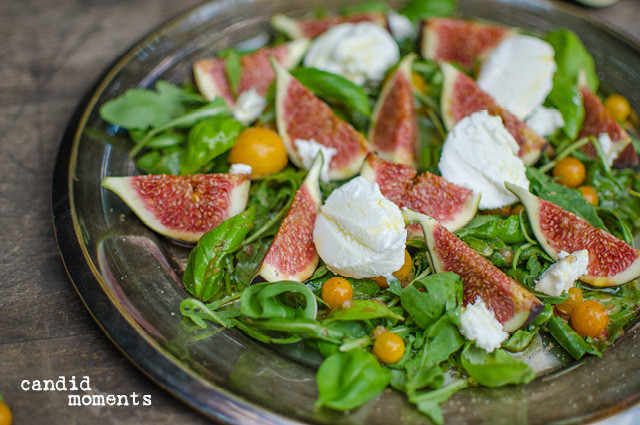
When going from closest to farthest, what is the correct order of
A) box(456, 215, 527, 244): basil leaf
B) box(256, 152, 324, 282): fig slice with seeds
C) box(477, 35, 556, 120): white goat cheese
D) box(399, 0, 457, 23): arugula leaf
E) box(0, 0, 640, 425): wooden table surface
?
1. box(0, 0, 640, 425): wooden table surface
2. box(256, 152, 324, 282): fig slice with seeds
3. box(456, 215, 527, 244): basil leaf
4. box(477, 35, 556, 120): white goat cheese
5. box(399, 0, 457, 23): arugula leaf

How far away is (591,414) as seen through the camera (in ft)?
5.11

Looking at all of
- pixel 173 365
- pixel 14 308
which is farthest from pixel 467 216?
pixel 14 308

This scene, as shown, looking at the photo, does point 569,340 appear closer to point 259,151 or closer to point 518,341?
point 518,341

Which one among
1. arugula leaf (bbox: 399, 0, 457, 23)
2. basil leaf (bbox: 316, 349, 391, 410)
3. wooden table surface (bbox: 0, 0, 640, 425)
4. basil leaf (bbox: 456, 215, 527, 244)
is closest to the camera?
basil leaf (bbox: 316, 349, 391, 410)

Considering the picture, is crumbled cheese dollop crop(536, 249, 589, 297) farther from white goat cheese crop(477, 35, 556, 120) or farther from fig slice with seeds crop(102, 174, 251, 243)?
fig slice with seeds crop(102, 174, 251, 243)

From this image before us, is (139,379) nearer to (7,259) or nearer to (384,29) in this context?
(7,259)

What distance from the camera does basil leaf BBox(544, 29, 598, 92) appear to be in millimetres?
2707

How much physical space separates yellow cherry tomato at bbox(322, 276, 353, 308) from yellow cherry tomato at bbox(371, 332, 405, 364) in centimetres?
21

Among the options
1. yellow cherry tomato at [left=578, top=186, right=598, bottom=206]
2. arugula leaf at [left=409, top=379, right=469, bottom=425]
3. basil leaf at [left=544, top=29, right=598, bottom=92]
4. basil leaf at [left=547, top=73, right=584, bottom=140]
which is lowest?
arugula leaf at [left=409, top=379, right=469, bottom=425]

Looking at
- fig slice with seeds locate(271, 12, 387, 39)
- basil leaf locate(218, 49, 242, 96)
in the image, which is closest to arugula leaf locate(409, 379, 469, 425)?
→ basil leaf locate(218, 49, 242, 96)

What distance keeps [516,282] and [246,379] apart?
109 cm

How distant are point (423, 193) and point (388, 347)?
2.46 feet

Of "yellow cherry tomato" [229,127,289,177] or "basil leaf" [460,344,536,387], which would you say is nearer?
"basil leaf" [460,344,536,387]

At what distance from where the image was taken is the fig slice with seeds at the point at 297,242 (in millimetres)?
1886
